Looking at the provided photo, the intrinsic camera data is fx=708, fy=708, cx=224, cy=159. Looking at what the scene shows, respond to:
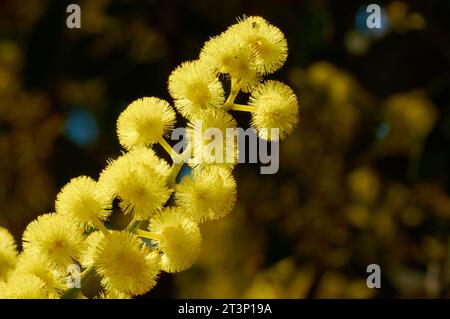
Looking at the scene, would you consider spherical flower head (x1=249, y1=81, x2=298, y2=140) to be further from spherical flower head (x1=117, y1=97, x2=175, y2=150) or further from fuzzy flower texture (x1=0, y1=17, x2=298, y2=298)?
spherical flower head (x1=117, y1=97, x2=175, y2=150)

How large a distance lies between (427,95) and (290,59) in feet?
1.89

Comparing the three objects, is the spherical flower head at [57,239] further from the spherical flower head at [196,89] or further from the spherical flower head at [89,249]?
the spherical flower head at [196,89]

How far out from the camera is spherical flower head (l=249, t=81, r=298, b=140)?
4.74 ft

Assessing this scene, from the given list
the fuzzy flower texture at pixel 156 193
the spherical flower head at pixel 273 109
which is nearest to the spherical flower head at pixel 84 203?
the fuzzy flower texture at pixel 156 193

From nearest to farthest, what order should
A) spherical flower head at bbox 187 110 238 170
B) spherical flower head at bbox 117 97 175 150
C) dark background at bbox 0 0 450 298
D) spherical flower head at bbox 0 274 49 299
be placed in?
spherical flower head at bbox 0 274 49 299 → spherical flower head at bbox 187 110 238 170 → spherical flower head at bbox 117 97 175 150 → dark background at bbox 0 0 450 298

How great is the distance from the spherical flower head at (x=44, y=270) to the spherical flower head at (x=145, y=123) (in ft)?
0.98

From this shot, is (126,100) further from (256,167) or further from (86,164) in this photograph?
(256,167)

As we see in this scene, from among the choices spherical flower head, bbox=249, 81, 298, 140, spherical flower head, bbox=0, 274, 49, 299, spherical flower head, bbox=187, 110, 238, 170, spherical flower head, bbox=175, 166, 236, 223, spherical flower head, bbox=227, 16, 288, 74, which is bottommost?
spherical flower head, bbox=0, 274, 49, 299

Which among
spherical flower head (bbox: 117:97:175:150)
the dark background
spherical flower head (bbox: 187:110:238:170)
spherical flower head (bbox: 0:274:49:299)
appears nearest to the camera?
spherical flower head (bbox: 0:274:49:299)

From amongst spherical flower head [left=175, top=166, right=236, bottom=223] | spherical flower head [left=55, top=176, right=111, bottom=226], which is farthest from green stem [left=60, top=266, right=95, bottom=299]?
spherical flower head [left=175, top=166, right=236, bottom=223]

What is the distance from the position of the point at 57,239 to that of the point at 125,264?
0.17 metres

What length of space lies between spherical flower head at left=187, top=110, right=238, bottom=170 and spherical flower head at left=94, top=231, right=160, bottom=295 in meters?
0.20

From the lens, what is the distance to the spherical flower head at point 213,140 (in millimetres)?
1389
